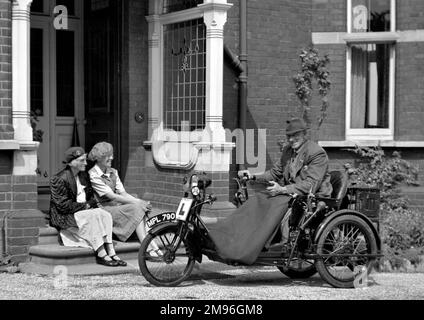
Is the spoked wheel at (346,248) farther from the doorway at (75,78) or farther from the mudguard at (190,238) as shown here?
the doorway at (75,78)

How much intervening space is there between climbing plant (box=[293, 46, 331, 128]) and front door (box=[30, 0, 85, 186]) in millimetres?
3426

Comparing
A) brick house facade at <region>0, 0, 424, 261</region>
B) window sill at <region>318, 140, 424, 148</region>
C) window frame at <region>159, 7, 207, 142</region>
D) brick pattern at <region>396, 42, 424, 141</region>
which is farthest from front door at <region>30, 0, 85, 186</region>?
brick pattern at <region>396, 42, 424, 141</region>

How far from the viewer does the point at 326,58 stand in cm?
1220

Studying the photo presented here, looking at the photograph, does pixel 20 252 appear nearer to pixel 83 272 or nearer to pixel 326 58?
pixel 83 272

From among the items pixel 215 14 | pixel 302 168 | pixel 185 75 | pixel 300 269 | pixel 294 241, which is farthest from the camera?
pixel 185 75

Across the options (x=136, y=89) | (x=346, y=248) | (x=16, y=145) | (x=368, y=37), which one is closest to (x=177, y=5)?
(x=136, y=89)

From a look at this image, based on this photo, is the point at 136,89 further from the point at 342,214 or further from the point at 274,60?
the point at 342,214

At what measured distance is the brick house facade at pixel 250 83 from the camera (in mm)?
10914

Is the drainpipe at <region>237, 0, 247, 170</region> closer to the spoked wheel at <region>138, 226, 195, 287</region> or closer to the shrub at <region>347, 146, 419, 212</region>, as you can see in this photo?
the shrub at <region>347, 146, 419, 212</region>

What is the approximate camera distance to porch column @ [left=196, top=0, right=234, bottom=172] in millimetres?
10031

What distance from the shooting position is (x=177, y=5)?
36.3ft

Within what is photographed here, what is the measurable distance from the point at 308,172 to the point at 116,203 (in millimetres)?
2547

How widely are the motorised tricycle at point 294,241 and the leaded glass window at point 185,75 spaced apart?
9.14 feet
